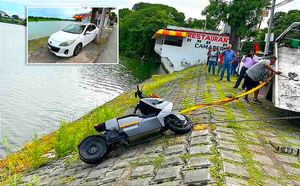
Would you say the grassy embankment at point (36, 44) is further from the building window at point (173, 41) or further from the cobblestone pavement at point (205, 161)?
the building window at point (173, 41)

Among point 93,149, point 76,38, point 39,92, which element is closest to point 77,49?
point 76,38

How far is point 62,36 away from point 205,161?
393 centimetres

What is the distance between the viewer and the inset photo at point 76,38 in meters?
7.04

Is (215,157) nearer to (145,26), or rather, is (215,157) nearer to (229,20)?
(229,20)

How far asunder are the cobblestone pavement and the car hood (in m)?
2.26

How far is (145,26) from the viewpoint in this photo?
58375 millimetres

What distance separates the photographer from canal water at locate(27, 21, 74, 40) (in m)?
6.68

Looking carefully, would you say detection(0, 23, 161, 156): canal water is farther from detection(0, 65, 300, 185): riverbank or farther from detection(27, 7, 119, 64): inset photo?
detection(0, 65, 300, 185): riverbank

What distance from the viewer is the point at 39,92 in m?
22.7

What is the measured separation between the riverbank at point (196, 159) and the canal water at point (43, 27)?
7.75 feet

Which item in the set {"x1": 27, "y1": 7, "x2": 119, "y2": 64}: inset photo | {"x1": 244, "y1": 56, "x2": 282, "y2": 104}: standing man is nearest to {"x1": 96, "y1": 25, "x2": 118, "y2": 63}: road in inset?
{"x1": 27, "y1": 7, "x2": 119, "y2": 64}: inset photo

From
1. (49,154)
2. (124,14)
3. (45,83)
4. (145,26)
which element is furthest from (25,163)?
(124,14)

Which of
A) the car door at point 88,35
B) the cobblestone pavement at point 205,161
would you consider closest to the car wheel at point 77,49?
the car door at point 88,35

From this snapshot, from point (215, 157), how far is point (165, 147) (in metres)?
1.16
